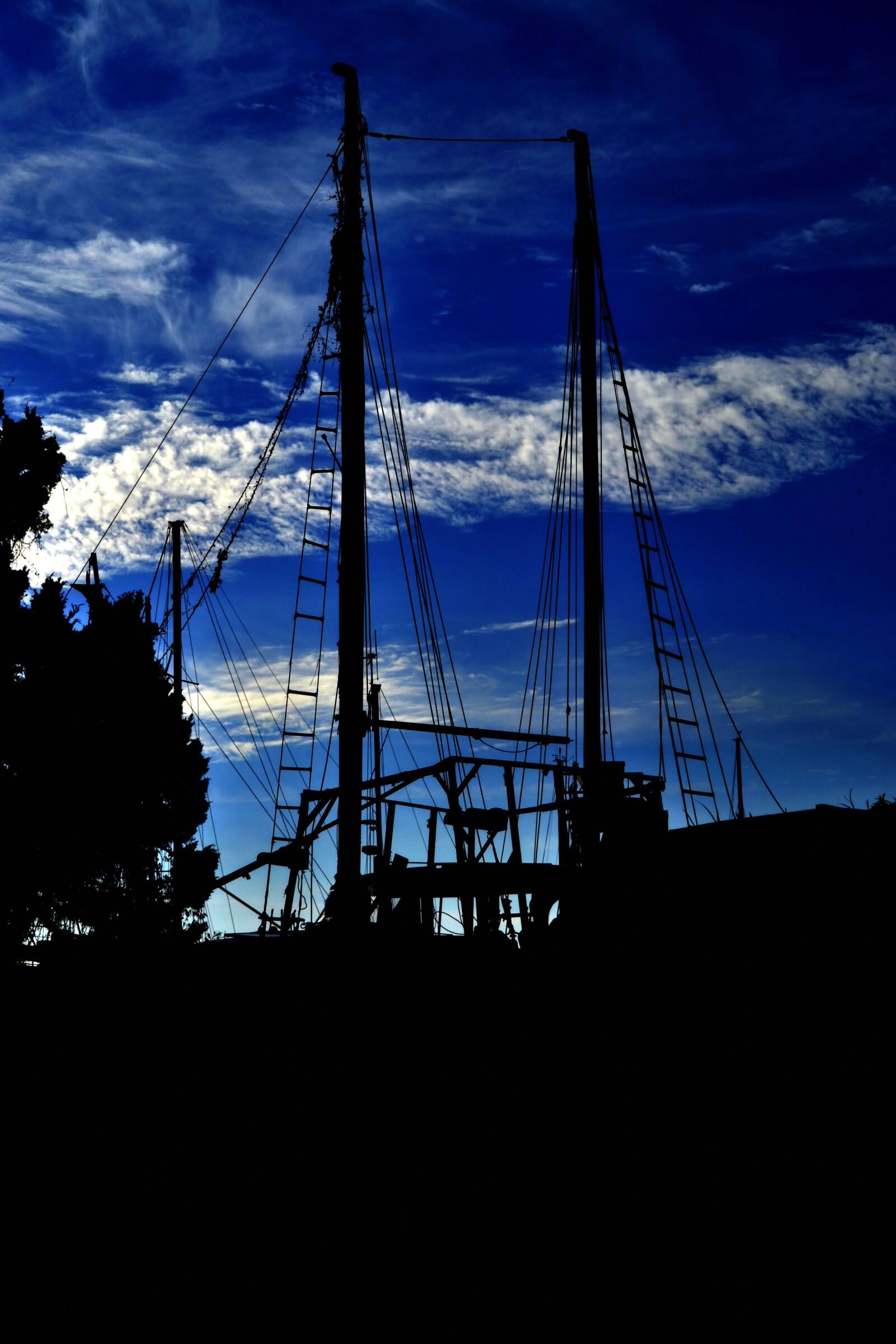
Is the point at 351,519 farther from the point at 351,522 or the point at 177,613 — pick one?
the point at 177,613

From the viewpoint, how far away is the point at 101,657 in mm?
33281

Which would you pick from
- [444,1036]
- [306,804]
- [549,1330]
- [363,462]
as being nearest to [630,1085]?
[444,1036]

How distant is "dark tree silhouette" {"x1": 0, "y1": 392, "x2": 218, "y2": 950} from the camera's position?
27.5 metres

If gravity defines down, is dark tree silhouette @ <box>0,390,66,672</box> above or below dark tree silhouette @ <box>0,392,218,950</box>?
above

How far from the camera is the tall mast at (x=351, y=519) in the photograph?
17.7 meters

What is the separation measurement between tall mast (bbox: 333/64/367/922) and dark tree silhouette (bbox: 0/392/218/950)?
8660mm

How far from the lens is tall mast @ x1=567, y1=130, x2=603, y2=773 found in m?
20.3

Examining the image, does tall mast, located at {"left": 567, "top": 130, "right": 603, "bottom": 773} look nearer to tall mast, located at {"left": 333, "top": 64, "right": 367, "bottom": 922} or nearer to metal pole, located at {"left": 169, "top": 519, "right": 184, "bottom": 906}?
tall mast, located at {"left": 333, "top": 64, "right": 367, "bottom": 922}

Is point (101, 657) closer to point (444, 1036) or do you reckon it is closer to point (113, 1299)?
point (444, 1036)

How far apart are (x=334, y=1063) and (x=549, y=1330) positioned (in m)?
5.51

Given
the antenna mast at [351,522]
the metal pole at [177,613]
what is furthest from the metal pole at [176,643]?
the antenna mast at [351,522]

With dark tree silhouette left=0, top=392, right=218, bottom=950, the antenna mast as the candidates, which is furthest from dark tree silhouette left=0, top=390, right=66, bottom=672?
the antenna mast

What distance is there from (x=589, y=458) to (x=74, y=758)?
16540mm

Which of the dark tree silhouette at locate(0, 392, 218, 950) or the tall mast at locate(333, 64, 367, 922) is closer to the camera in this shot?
the tall mast at locate(333, 64, 367, 922)
